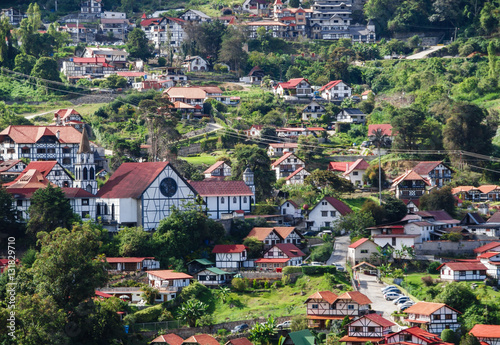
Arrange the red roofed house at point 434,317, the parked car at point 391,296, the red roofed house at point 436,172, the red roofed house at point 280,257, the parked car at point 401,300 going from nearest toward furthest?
the red roofed house at point 434,317
the parked car at point 401,300
the parked car at point 391,296
the red roofed house at point 280,257
the red roofed house at point 436,172

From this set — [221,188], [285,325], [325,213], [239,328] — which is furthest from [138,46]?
[285,325]

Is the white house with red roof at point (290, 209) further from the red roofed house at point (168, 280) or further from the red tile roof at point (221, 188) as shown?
the red roofed house at point (168, 280)

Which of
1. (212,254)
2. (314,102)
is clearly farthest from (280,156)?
(212,254)

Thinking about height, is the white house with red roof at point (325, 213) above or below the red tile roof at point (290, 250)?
above

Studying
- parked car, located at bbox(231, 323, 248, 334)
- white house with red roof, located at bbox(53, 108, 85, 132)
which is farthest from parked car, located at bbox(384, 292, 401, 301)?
white house with red roof, located at bbox(53, 108, 85, 132)

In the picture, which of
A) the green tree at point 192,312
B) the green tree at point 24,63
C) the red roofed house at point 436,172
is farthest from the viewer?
the green tree at point 24,63

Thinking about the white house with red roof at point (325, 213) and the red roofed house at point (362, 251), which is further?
the white house with red roof at point (325, 213)

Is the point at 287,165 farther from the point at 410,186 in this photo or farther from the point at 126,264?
the point at 126,264

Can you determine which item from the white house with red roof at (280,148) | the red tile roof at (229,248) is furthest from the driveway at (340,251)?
the white house with red roof at (280,148)

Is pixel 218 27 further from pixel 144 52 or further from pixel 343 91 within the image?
pixel 343 91
